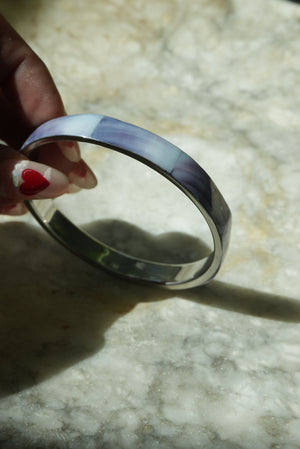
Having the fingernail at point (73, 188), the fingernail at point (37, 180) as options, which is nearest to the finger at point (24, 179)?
the fingernail at point (37, 180)

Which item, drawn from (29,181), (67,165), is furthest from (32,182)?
(67,165)

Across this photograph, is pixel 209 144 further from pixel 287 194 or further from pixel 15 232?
pixel 15 232

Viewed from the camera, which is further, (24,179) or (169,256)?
(169,256)

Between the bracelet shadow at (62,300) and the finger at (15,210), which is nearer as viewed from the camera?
the bracelet shadow at (62,300)

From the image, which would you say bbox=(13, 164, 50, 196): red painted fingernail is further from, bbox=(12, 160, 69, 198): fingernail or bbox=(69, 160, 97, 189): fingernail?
bbox=(69, 160, 97, 189): fingernail

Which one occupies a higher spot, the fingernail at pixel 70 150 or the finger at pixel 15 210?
the fingernail at pixel 70 150

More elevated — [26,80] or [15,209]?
[26,80]

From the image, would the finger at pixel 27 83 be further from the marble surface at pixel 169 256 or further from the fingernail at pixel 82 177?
the marble surface at pixel 169 256

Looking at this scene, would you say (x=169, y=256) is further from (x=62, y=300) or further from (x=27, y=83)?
(x=27, y=83)
